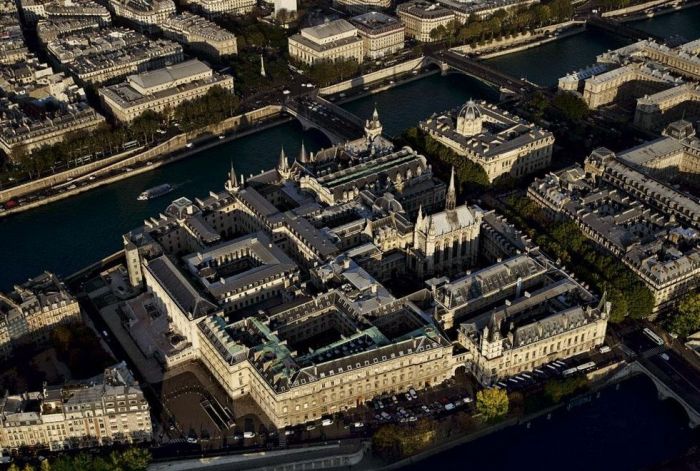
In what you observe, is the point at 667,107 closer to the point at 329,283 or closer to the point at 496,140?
the point at 496,140

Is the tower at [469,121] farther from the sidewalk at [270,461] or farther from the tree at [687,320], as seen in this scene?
the sidewalk at [270,461]

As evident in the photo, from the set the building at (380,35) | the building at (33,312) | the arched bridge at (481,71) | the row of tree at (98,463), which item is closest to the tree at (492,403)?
the row of tree at (98,463)

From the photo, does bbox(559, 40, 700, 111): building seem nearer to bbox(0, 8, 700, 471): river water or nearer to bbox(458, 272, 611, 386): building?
bbox(0, 8, 700, 471): river water

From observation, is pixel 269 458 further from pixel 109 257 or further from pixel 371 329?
pixel 109 257


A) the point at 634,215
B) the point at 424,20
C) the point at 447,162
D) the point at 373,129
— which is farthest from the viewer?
the point at 424,20

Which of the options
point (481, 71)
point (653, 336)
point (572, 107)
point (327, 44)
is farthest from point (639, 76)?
point (653, 336)
